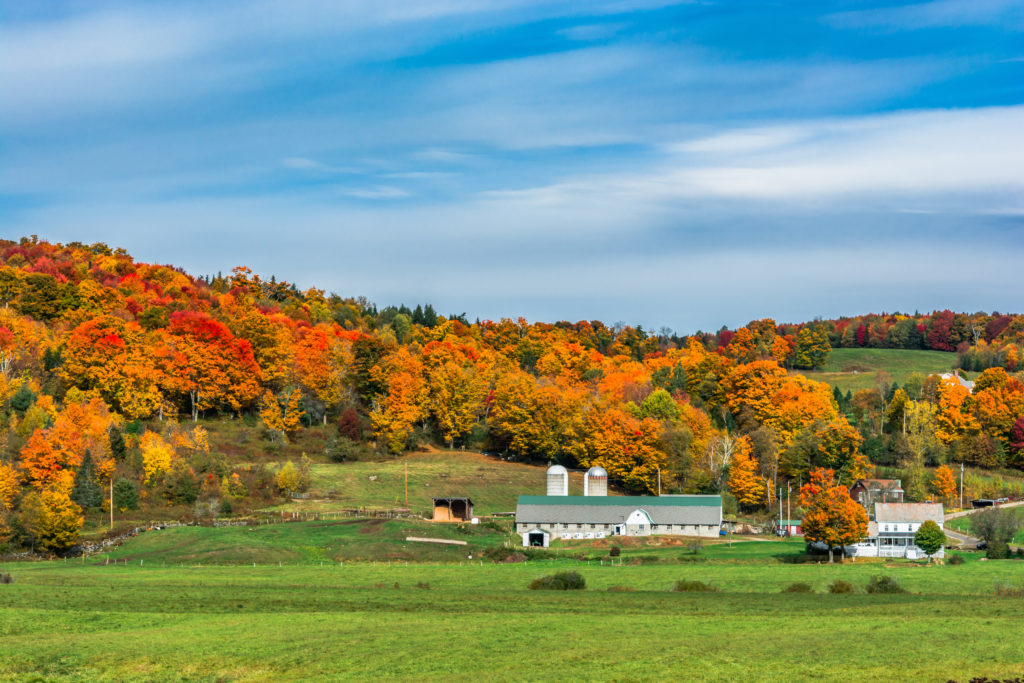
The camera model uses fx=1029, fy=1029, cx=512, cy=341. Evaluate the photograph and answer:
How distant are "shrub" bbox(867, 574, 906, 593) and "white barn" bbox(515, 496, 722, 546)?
112ft

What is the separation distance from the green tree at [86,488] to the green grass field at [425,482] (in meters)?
17.0

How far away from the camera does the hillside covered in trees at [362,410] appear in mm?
101938

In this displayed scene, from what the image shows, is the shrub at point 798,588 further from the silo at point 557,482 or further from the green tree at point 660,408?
the green tree at point 660,408

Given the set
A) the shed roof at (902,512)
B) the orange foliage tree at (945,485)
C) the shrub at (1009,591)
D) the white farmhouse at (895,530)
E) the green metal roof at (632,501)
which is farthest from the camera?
the orange foliage tree at (945,485)

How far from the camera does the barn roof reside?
323 feet

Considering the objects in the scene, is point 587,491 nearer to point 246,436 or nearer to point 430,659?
point 246,436

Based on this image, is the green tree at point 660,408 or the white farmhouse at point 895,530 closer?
the white farmhouse at point 895,530

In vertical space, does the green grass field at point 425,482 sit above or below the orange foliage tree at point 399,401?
below

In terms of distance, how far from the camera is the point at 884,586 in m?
62.4

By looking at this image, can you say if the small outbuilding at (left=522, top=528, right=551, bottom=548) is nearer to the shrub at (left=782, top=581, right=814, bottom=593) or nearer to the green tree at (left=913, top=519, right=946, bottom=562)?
the green tree at (left=913, top=519, right=946, bottom=562)

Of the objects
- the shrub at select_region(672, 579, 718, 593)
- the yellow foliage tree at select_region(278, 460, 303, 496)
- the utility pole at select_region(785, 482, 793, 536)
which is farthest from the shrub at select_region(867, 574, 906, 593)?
the yellow foliage tree at select_region(278, 460, 303, 496)

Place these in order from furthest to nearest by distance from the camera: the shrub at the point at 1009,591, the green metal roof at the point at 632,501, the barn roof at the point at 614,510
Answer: the green metal roof at the point at 632,501
the barn roof at the point at 614,510
the shrub at the point at 1009,591

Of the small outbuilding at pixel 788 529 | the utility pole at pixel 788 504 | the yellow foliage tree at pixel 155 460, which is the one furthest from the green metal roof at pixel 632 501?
the yellow foliage tree at pixel 155 460

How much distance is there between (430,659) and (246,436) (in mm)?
85383
